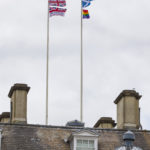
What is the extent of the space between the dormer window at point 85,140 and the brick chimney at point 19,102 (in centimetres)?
458

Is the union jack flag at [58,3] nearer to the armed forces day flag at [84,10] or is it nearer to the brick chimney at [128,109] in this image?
the armed forces day flag at [84,10]

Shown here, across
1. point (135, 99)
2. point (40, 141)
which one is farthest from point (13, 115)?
point (135, 99)

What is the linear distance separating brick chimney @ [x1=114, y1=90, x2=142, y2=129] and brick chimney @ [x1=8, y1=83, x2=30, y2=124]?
20.1 feet

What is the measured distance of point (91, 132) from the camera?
50.6 meters

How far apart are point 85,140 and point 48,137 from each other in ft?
7.60

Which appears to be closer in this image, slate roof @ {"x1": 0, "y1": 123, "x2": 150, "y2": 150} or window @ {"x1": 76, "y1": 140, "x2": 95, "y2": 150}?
slate roof @ {"x1": 0, "y1": 123, "x2": 150, "y2": 150}

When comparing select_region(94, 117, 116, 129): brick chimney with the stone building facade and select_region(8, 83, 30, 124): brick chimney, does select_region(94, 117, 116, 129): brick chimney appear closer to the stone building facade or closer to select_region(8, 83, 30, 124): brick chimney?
the stone building facade

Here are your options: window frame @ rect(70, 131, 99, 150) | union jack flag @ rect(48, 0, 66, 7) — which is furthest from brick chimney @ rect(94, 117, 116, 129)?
union jack flag @ rect(48, 0, 66, 7)

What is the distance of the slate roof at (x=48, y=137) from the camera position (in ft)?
164

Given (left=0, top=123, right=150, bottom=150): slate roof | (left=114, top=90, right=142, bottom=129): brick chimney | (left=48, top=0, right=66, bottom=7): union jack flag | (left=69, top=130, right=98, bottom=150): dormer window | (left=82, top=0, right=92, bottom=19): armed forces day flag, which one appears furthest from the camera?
(left=82, top=0, right=92, bottom=19): armed forces day flag

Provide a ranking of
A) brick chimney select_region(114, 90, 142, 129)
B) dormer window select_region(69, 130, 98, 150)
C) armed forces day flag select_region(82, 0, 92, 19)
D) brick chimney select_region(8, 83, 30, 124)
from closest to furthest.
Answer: dormer window select_region(69, 130, 98, 150) < brick chimney select_region(8, 83, 30, 124) < brick chimney select_region(114, 90, 142, 129) < armed forces day flag select_region(82, 0, 92, 19)

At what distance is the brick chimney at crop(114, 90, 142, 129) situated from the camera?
54.8 m

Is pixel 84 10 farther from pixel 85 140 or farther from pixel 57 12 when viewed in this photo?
pixel 85 140

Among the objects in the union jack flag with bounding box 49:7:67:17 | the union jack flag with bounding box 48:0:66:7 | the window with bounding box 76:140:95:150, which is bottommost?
the window with bounding box 76:140:95:150
